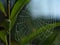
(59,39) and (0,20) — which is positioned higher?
(0,20)

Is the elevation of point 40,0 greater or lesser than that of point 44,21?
greater

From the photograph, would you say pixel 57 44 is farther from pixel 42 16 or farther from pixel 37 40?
pixel 42 16

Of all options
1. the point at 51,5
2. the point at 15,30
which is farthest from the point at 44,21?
the point at 15,30

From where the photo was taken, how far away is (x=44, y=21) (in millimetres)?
1229

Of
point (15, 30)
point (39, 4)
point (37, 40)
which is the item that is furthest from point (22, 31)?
point (39, 4)

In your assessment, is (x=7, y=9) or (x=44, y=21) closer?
(x=7, y=9)

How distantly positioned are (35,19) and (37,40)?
210 mm

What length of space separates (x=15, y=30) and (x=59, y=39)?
0.44 meters

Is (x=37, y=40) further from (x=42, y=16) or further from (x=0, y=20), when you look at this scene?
(x=0, y=20)

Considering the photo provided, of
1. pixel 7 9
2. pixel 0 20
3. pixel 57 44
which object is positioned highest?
pixel 7 9

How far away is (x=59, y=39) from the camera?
1.19m

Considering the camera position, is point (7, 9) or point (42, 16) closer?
point (7, 9)

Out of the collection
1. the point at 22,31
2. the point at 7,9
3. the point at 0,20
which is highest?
the point at 7,9

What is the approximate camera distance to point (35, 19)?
1228 mm
